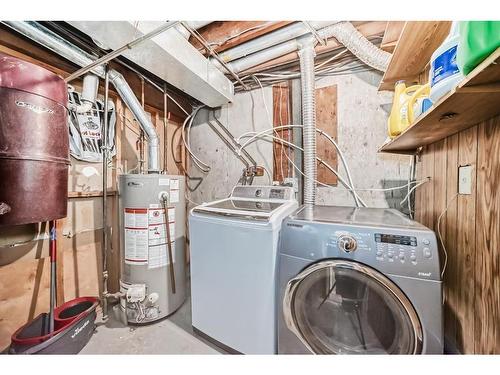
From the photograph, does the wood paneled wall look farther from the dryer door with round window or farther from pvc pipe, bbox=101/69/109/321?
pvc pipe, bbox=101/69/109/321

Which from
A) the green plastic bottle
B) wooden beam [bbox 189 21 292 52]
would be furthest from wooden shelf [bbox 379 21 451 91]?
wooden beam [bbox 189 21 292 52]

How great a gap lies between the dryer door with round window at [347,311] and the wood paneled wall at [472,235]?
0.34 meters

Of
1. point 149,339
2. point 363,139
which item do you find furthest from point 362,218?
point 149,339

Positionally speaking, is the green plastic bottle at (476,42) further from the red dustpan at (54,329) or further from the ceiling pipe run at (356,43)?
the red dustpan at (54,329)

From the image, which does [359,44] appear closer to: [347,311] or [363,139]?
[363,139]

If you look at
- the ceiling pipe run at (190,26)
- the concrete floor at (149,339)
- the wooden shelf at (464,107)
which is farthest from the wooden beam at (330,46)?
the concrete floor at (149,339)

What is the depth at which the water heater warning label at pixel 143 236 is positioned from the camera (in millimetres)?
1577

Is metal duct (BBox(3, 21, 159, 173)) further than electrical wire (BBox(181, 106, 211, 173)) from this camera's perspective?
No

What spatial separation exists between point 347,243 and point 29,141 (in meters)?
1.71

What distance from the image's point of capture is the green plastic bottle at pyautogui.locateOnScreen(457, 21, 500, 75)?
20.6 inches

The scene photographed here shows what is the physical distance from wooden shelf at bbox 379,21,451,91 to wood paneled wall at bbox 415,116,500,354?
0.56 meters

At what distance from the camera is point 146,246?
5.19ft
